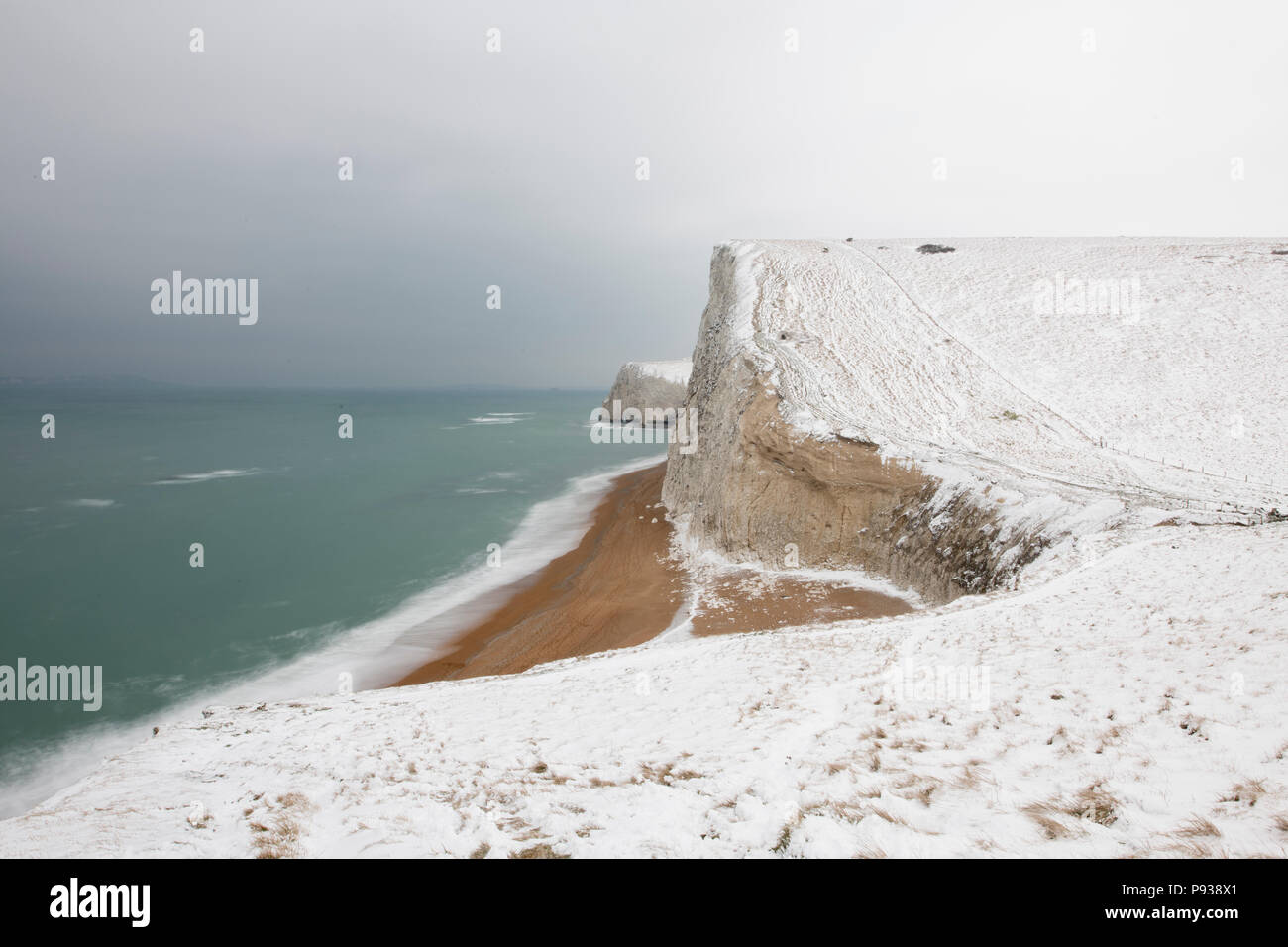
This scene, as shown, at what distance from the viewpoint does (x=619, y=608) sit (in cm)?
1550

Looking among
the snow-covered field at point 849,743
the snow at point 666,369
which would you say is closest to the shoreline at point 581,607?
the snow-covered field at point 849,743

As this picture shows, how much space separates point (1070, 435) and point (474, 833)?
23794 millimetres

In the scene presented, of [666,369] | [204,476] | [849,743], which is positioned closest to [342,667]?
[849,743]

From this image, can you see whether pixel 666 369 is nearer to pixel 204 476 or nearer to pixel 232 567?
pixel 204 476

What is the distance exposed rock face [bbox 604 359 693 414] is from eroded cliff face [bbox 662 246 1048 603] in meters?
54.4

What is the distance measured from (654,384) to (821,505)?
65.0 meters

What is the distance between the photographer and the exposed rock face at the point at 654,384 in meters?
78.9

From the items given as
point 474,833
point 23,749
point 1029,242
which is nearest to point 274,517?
point 23,749

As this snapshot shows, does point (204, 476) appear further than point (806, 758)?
Yes

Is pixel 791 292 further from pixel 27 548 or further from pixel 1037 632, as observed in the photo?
pixel 27 548

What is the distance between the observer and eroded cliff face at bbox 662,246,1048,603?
505 inches

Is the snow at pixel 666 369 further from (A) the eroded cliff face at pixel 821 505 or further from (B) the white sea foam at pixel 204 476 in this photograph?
(A) the eroded cliff face at pixel 821 505

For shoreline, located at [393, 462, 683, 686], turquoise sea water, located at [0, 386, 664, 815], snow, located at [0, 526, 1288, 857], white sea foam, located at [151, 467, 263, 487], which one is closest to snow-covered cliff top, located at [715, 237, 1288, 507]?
shoreline, located at [393, 462, 683, 686]

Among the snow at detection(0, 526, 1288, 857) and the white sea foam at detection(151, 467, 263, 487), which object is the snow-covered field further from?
the white sea foam at detection(151, 467, 263, 487)
